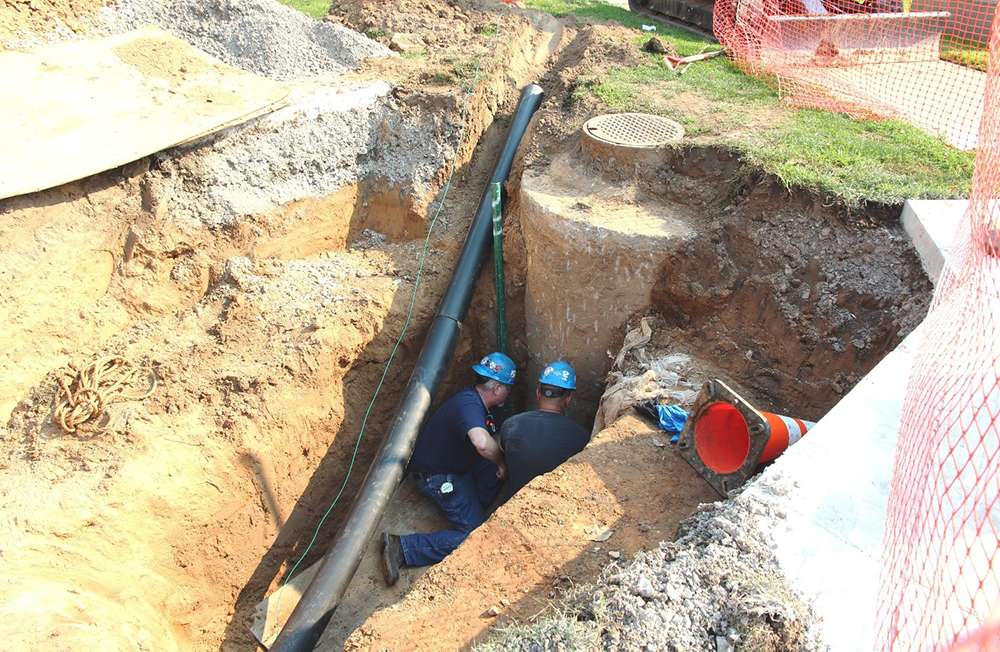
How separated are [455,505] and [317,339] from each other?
1.78 meters

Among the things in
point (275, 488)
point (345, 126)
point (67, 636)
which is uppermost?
point (345, 126)

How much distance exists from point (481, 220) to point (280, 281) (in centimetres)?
192

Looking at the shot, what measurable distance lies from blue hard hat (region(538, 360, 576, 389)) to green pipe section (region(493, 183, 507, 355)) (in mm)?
995

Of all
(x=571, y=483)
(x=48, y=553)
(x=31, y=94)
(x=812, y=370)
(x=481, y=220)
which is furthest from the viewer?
(x=481, y=220)

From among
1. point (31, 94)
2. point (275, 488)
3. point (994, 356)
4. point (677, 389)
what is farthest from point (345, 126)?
point (994, 356)

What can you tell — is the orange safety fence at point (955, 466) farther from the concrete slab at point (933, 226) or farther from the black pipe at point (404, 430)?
the black pipe at point (404, 430)

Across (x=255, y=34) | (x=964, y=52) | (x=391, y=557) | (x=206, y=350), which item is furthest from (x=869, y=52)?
(x=206, y=350)

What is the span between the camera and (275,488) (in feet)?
17.8

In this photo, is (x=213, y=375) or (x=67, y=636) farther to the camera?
(x=213, y=375)

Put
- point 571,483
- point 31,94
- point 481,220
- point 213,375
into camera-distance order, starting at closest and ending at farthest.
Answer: point 571,483, point 213,375, point 31,94, point 481,220

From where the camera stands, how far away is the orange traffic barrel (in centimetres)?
332

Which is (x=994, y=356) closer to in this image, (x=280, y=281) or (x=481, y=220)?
(x=481, y=220)

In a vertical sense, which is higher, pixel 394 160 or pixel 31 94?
pixel 31 94

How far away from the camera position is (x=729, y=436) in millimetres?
3619
